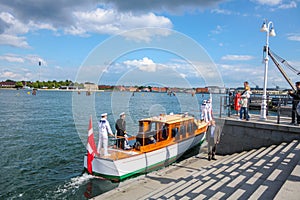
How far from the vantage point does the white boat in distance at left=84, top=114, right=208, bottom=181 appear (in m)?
9.14

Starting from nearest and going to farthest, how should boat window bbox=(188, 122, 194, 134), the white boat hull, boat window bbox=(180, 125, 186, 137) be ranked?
the white boat hull < boat window bbox=(180, 125, 186, 137) < boat window bbox=(188, 122, 194, 134)

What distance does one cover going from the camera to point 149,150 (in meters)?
10.1

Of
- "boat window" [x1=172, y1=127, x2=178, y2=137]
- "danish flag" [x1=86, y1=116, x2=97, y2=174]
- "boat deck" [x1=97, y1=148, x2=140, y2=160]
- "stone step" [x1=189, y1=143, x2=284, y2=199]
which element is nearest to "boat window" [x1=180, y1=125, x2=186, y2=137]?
"boat window" [x1=172, y1=127, x2=178, y2=137]

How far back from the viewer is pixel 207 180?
21.1 feet

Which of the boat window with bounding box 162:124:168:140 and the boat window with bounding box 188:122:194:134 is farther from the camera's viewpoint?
the boat window with bounding box 188:122:194:134

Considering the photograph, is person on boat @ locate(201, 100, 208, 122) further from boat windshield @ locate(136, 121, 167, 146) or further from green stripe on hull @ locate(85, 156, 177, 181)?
boat windshield @ locate(136, 121, 167, 146)

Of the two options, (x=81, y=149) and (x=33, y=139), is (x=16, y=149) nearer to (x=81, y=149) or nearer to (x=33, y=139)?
(x=33, y=139)

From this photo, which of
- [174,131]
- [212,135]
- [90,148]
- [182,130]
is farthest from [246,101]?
[90,148]

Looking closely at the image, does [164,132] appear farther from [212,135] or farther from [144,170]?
[212,135]

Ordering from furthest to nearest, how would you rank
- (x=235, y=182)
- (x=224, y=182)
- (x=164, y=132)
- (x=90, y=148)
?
(x=164, y=132), (x=90, y=148), (x=224, y=182), (x=235, y=182)

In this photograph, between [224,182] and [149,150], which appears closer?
[224,182]

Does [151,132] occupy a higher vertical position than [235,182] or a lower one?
higher

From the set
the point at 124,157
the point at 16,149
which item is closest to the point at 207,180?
the point at 124,157

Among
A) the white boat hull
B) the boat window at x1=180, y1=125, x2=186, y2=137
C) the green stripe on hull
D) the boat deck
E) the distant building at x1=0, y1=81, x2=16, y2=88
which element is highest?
the distant building at x1=0, y1=81, x2=16, y2=88
